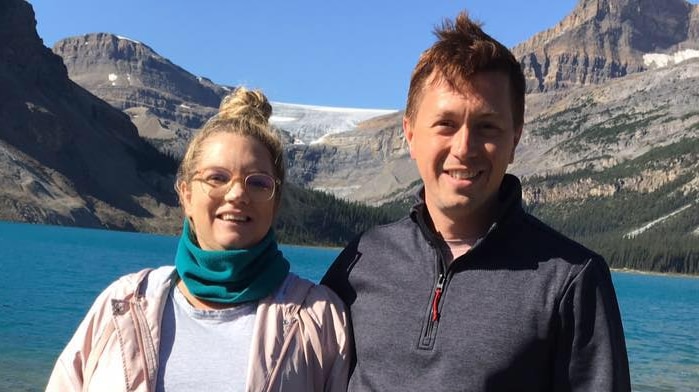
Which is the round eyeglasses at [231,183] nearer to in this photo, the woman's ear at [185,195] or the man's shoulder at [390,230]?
the woman's ear at [185,195]

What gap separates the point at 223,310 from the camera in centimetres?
394

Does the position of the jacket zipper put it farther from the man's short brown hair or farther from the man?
the man's short brown hair

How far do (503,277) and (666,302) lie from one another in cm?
8031

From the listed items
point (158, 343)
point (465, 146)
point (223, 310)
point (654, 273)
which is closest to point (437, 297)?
point (465, 146)

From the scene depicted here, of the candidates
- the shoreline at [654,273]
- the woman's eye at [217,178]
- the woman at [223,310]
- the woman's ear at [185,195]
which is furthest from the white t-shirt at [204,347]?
the shoreline at [654,273]

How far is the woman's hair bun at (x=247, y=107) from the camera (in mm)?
4184

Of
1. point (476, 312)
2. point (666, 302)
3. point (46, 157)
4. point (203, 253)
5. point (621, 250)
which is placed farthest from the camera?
point (621, 250)

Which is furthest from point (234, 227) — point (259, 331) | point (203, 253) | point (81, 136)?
point (81, 136)

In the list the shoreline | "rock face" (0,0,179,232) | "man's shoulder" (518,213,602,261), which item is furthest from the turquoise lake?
the shoreline

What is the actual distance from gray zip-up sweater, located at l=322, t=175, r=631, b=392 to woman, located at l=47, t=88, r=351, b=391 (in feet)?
0.87

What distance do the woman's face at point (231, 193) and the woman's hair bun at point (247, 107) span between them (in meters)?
0.14

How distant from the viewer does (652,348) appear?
38031 millimetres

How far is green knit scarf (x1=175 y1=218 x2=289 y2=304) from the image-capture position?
12.8ft

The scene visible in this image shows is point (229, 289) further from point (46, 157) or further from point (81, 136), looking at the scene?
point (81, 136)
